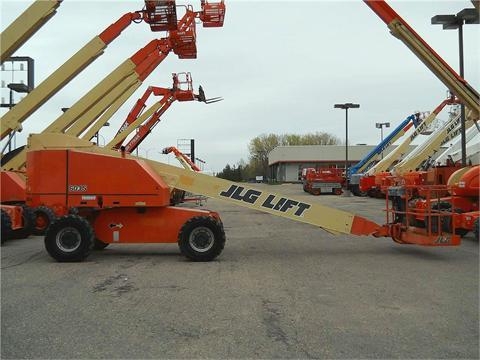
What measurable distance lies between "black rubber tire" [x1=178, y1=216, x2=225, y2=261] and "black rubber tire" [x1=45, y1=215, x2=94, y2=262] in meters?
1.87

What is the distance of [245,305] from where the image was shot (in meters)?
6.71

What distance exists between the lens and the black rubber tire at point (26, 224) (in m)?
13.7

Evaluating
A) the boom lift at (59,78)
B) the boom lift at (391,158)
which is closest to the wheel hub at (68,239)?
the boom lift at (59,78)

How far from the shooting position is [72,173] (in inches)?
408

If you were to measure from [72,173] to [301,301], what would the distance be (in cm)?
582

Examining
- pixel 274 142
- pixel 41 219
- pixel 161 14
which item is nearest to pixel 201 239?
pixel 41 219

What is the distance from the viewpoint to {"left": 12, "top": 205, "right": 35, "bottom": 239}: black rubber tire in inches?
539

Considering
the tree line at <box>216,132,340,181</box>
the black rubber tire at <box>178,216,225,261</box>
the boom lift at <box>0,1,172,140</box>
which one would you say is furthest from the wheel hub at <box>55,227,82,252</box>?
the tree line at <box>216,132,340,181</box>

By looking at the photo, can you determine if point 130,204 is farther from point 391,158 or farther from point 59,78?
point 391,158

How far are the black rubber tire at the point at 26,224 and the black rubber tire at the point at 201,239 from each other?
5.80 m

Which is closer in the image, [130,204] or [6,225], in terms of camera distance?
[130,204]

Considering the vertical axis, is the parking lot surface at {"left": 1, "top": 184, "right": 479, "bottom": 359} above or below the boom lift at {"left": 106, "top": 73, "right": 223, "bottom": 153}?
below

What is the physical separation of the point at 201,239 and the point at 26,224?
6200mm

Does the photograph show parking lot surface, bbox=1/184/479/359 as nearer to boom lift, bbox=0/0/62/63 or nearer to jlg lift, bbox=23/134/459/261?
jlg lift, bbox=23/134/459/261
